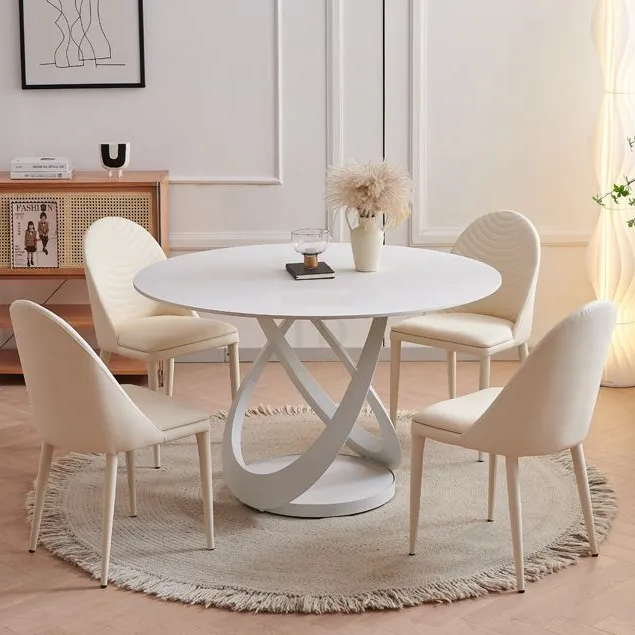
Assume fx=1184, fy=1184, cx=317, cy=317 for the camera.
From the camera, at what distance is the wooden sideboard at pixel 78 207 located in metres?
5.23

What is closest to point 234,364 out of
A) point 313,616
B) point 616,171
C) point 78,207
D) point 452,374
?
point 452,374

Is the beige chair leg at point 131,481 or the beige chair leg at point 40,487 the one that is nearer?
the beige chair leg at point 40,487

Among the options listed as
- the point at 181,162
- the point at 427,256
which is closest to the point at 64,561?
the point at 427,256

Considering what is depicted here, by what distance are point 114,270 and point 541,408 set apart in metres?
1.86

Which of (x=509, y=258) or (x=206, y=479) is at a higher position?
(x=509, y=258)

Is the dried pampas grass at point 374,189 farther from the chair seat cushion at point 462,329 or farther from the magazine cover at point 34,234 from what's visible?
the magazine cover at point 34,234

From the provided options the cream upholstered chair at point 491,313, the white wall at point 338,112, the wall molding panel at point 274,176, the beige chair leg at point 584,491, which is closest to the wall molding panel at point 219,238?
the white wall at point 338,112

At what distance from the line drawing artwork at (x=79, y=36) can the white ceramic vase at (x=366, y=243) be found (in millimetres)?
2151

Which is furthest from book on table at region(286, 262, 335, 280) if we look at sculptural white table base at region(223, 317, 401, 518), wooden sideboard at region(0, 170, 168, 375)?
wooden sideboard at region(0, 170, 168, 375)

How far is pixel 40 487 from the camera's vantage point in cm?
349

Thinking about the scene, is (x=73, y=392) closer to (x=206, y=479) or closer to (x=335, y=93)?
(x=206, y=479)

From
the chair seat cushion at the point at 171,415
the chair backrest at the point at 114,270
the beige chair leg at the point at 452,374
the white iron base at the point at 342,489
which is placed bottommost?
the white iron base at the point at 342,489

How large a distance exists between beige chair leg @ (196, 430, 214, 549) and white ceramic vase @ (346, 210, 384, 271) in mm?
826

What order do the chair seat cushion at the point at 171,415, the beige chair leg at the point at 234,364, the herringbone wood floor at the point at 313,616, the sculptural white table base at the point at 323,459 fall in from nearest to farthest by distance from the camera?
the herringbone wood floor at the point at 313,616
the chair seat cushion at the point at 171,415
the sculptural white table base at the point at 323,459
the beige chair leg at the point at 234,364
